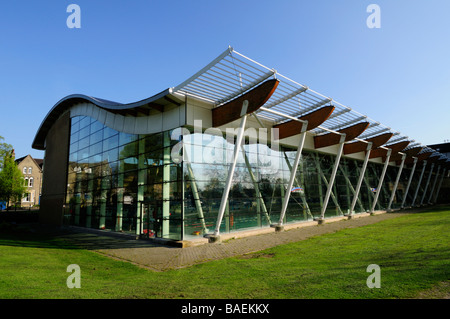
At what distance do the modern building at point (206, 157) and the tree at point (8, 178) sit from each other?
54.5ft

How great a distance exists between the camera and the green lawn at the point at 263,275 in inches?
210

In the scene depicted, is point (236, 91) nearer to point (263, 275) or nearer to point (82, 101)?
point (263, 275)

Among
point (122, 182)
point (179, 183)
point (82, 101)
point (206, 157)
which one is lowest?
point (179, 183)

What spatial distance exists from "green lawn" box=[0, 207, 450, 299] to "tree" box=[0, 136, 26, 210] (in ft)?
113

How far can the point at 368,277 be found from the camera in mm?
5875

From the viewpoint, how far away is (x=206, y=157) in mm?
14648

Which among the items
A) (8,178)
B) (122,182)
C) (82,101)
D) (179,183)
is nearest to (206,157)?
(179,183)

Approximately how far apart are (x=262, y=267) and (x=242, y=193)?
8675 mm

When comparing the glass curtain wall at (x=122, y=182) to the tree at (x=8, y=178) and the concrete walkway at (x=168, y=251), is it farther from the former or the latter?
the tree at (x=8, y=178)

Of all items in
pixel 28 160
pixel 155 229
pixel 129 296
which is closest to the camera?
pixel 129 296

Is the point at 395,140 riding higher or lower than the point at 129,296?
higher

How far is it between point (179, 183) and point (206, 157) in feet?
7.02

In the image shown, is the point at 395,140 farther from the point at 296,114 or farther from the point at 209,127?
the point at 209,127
